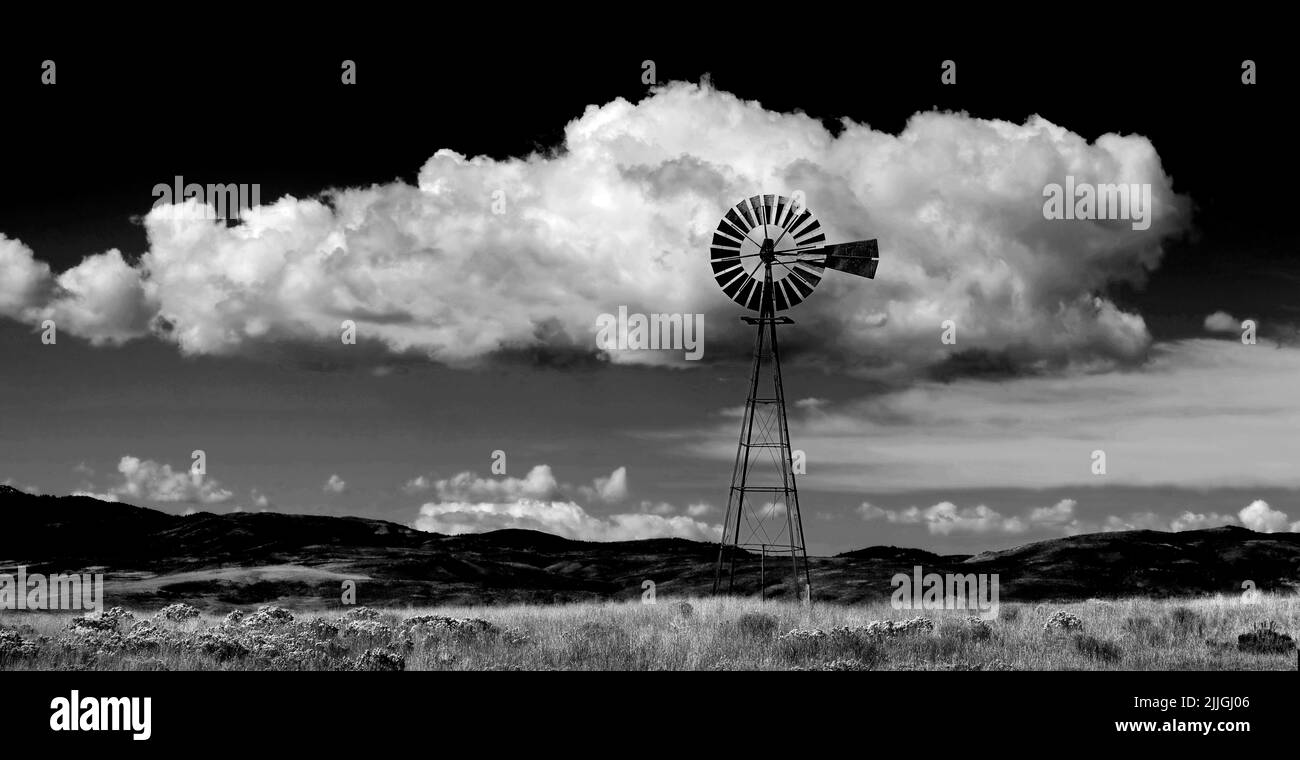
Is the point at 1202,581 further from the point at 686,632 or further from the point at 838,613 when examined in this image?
the point at 686,632

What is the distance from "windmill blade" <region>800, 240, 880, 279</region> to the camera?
3578 cm

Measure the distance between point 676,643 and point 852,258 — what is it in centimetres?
1741

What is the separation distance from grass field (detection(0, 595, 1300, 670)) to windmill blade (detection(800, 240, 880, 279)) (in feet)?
40.3

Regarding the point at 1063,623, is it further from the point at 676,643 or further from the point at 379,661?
the point at 379,661

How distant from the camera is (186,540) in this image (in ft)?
449

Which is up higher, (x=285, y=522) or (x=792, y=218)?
(x=792, y=218)

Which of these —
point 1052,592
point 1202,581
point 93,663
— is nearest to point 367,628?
point 93,663

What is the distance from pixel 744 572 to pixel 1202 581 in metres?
30.3

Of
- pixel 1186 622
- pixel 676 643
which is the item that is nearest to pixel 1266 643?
pixel 1186 622

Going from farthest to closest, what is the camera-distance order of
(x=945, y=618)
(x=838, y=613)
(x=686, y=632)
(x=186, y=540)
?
1. (x=186, y=540)
2. (x=838, y=613)
3. (x=945, y=618)
4. (x=686, y=632)

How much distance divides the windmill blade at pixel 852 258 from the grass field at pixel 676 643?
40.3 feet

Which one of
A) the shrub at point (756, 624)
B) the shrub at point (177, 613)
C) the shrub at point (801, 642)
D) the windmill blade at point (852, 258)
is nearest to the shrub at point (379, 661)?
the shrub at point (801, 642)

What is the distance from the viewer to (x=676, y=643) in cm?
2342

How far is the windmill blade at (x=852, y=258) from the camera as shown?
35.8m
